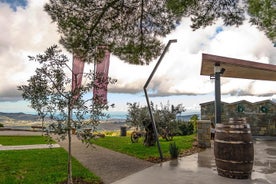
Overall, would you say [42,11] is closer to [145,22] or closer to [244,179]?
[145,22]

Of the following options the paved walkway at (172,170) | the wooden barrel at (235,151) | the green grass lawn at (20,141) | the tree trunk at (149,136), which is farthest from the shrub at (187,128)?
the wooden barrel at (235,151)

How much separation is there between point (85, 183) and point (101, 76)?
216 cm

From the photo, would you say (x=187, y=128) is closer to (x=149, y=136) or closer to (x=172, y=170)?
(x=149, y=136)

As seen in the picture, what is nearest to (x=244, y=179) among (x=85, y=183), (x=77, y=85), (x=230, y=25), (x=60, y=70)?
(x=85, y=183)

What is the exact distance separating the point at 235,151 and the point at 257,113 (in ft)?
32.3

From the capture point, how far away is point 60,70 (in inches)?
199

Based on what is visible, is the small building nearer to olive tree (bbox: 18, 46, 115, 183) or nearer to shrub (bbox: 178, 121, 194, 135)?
shrub (bbox: 178, 121, 194, 135)

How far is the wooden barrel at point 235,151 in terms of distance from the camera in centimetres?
518

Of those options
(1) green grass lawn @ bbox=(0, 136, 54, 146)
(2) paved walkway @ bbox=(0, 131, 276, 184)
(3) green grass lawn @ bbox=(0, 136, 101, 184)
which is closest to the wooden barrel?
(2) paved walkway @ bbox=(0, 131, 276, 184)

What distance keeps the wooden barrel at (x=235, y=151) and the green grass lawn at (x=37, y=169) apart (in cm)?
251

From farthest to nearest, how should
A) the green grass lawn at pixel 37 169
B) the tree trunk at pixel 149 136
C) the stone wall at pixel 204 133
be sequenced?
the tree trunk at pixel 149 136
the stone wall at pixel 204 133
the green grass lawn at pixel 37 169

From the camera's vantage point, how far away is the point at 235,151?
206 inches

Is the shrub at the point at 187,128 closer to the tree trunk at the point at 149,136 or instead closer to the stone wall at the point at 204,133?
the tree trunk at the point at 149,136

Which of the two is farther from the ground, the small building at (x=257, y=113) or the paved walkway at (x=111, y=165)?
the small building at (x=257, y=113)
